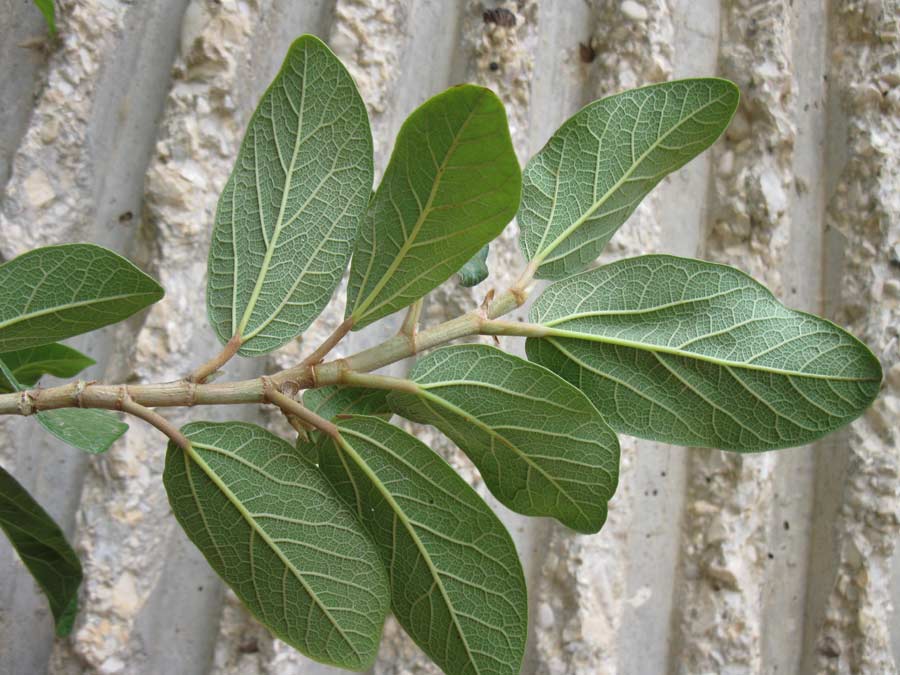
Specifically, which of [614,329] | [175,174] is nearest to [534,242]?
[614,329]

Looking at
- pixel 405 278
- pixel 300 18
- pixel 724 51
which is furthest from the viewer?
pixel 724 51

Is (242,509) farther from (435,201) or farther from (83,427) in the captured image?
(435,201)

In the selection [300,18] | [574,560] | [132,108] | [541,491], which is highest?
[300,18]

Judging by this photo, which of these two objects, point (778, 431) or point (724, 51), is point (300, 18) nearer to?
point (724, 51)

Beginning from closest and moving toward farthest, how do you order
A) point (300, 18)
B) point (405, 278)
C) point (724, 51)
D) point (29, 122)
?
1. point (405, 278)
2. point (29, 122)
3. point (300, 18)
4. point (724, 51)

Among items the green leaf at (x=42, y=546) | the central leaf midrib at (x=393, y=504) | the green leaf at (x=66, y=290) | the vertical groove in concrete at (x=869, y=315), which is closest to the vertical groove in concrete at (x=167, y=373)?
the green leaf at (x=42, y=546)

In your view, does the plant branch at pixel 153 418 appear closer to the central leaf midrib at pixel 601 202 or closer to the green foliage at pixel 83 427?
the green foliage at pixel 83 427

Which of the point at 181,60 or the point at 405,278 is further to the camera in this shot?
the point at 181,60

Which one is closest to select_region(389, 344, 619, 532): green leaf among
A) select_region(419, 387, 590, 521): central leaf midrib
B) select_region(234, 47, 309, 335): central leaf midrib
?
select_region(419, 387, 590, 521): central leaf midrib
